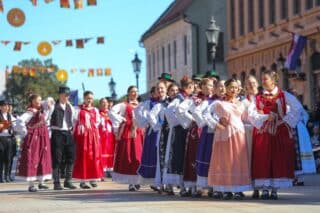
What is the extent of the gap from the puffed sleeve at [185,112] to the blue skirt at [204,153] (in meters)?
0.35

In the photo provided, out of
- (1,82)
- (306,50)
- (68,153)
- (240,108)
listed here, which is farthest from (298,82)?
(1,82)

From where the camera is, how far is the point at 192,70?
50.9 meters

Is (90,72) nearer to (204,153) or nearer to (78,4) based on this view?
(78,4)

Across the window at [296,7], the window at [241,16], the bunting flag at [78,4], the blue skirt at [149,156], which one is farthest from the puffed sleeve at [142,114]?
the window at [241,16]

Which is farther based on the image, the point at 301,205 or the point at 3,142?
the point at 3,142

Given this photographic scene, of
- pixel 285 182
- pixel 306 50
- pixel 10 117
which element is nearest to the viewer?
pixel 285 182

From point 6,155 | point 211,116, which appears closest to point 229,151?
point 211,116

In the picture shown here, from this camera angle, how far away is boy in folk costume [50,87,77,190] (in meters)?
15.2

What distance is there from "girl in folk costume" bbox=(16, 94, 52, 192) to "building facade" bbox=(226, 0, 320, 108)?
1738 cm

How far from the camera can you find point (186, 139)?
12.9 metres

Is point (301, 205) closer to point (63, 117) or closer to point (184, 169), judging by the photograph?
point (184, 169)

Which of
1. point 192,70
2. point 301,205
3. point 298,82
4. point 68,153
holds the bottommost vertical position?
point 301,205

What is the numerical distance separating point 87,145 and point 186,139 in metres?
3.43

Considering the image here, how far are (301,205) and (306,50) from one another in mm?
23643
